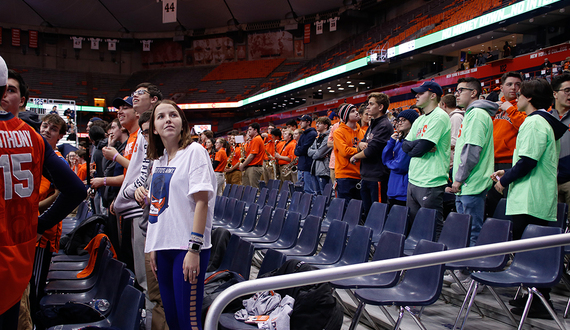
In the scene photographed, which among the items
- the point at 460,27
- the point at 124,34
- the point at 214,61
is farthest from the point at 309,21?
the point at 460,27

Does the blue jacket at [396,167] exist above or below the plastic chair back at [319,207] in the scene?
above

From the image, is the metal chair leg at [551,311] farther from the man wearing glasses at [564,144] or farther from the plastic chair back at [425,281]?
the man wearing glasses at [564,144]

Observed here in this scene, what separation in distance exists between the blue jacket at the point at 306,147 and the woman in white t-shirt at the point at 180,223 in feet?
14.3

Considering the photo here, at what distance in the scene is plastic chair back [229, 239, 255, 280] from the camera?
8.24 ft

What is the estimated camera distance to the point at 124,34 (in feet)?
95.2

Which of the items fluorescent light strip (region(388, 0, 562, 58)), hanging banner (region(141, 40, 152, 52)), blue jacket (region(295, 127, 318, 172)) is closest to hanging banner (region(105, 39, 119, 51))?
hanging banner (region(141, 40, 152, 52))

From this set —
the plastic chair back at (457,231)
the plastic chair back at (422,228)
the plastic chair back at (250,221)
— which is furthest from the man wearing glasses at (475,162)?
the plastic chair back at (250,221)

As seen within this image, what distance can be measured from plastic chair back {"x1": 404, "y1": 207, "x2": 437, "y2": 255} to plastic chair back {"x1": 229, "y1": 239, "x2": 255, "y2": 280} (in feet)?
3.82

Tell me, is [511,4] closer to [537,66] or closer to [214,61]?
[537,66]

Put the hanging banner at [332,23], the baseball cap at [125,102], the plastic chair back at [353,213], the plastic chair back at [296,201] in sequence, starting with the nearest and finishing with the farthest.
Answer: the baseball cap at [125,102] < the plastic chair back at [353,213] < the plastic chair back at [296,201] < the hanging banner at [332,23]

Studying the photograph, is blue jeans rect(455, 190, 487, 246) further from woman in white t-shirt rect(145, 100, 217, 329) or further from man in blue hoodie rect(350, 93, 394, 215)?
woman in white t-shirt rect(145, 100, 217, 329)

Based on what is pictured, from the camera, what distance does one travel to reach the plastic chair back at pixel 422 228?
295cm

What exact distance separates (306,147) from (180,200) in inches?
177

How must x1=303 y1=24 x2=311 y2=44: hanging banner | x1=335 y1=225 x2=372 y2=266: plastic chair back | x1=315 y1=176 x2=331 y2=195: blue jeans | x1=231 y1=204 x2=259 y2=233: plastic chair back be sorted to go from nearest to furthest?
1. x1=335 y1=225 x2=372 y2=266: plastic chair back
2. x1=231 y1=204 x2=259 y2=233: plastic chair back
3. x1=315 y1=176 x2=331 y2=195: blue jeans
4. x1=303 y1=24 x2=311 y2=44: hanging banner
